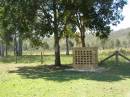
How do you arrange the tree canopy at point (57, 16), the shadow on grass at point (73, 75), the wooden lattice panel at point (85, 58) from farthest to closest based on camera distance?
the tree canopy at point (57, 16) → the wooden lattice panel at point (85, 58) → the shadow on grass at point (73, 75)

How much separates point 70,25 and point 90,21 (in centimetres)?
304

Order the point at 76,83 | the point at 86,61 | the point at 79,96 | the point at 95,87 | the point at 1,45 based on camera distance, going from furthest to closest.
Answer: the point at 1,45
the point at 86,61
the point at 76,83
the point at 95,87
the point at 79,96

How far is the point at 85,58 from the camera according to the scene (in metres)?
28.4

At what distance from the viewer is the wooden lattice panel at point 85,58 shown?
28188mm

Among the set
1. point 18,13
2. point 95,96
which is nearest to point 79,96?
point 95,96

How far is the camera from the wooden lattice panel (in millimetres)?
28188

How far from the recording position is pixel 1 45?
6575 centimetres

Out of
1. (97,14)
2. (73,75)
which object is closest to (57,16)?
(97,14)

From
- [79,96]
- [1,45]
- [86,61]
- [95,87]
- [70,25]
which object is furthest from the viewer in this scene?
[1,45]

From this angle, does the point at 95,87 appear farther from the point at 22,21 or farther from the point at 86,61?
the point at 22,21


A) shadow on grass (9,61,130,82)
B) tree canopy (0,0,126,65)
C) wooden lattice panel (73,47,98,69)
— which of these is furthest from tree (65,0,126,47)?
shadow on grass (9,61,130,82)

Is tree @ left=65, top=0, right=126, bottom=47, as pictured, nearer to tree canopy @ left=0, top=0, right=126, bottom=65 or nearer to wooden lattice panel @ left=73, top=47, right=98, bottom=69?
tree canopy @ left=0, top=0, right=126, bottom=65

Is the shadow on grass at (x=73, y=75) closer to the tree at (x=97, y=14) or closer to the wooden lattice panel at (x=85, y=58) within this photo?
the wooden lattice panel at (x=85, y=58)

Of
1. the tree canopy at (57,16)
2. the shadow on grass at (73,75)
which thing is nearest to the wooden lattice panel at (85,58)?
the shadow on grass at (73,75)
